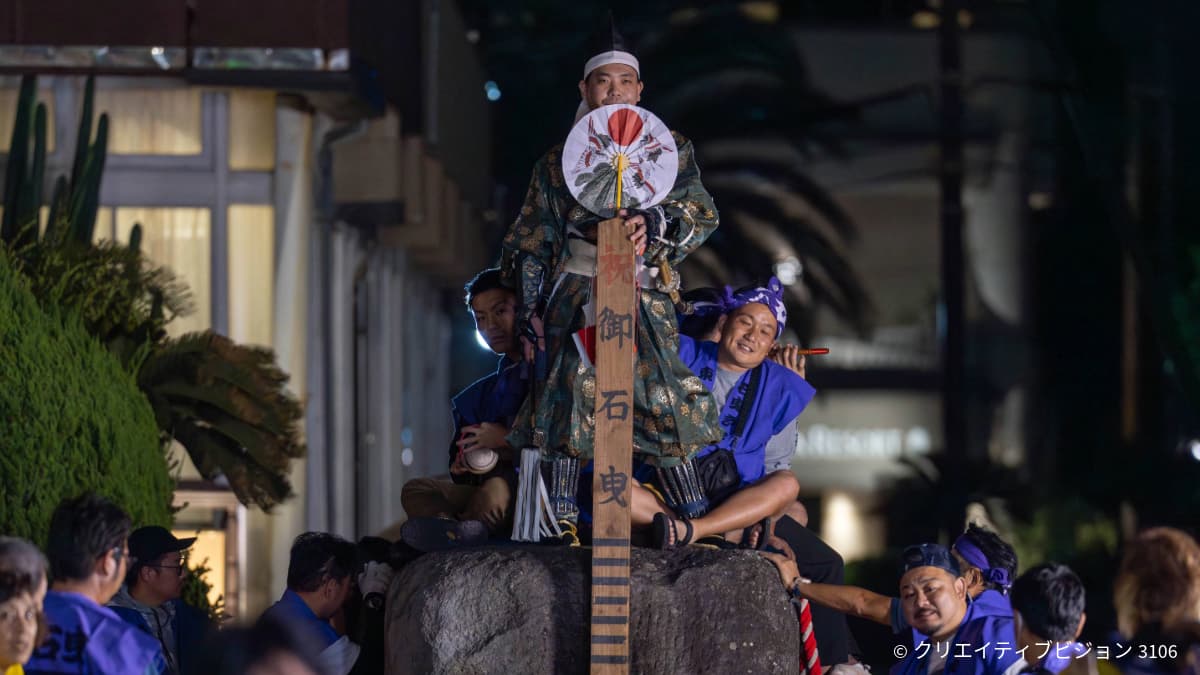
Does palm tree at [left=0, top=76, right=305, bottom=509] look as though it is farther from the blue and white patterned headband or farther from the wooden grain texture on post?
the wooden grain texture on post

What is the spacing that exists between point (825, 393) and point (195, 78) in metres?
14.7

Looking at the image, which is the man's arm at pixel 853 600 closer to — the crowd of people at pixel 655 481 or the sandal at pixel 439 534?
the crowd of people at pixel 655 481

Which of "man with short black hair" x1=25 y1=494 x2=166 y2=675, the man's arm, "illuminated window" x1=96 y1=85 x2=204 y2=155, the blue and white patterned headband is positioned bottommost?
the man's arm

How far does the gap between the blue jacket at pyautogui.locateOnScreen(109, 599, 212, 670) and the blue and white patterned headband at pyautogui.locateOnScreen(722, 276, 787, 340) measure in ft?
6.87

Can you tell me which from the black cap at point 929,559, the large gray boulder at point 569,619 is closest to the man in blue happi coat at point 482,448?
the large gray boulder at point 569,619

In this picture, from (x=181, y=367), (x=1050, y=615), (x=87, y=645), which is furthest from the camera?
(x=181, y=367)

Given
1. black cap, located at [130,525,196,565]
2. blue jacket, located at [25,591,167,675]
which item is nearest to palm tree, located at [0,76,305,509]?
black cap, located at [130,525,196,565]

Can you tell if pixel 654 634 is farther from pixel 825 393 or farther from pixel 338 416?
pixel 825 393

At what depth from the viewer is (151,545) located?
20.7 feet

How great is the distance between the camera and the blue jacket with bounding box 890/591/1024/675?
584 centimetres

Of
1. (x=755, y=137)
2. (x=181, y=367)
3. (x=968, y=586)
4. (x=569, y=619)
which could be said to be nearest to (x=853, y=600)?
(x=968, y=586)

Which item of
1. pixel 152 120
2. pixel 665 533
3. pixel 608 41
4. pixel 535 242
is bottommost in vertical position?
pixel 665 533

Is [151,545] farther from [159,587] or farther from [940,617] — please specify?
[940,617]

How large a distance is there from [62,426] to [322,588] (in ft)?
4.60
